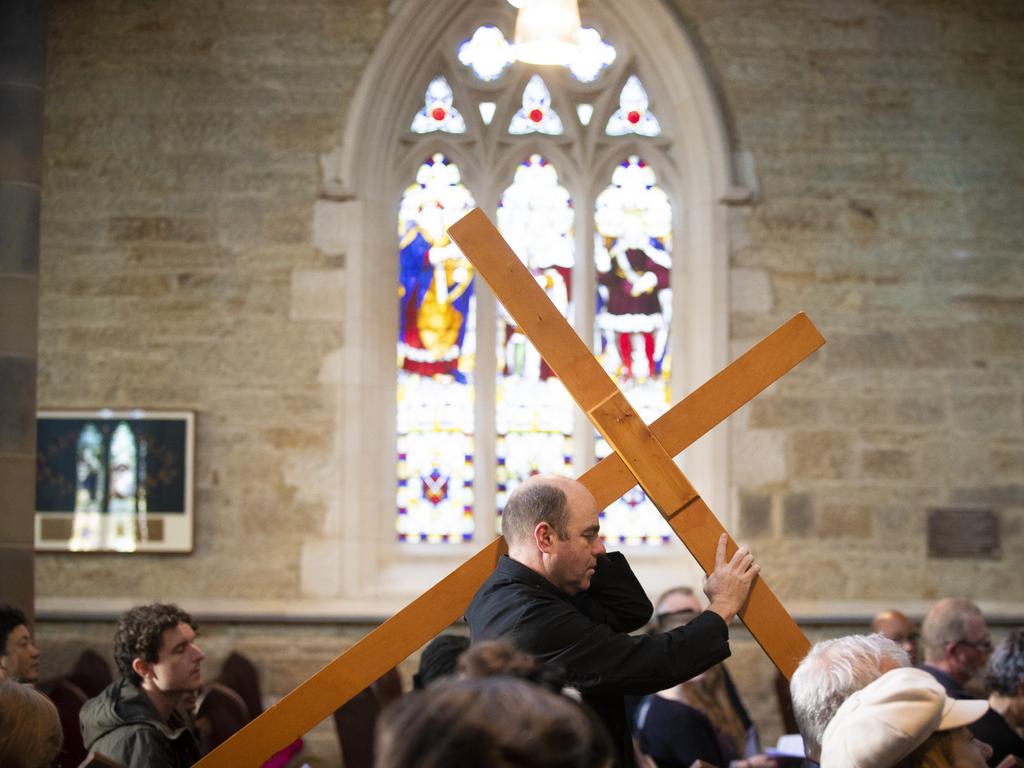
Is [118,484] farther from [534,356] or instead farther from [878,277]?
[878,277]

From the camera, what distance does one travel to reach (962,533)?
687 centimetres

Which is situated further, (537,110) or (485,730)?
(537,110)

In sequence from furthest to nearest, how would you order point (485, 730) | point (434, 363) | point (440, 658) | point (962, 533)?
point (434, 363), point (962, 533), point (440, 658), point (485, 730)

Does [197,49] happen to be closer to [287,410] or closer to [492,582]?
[287,410]

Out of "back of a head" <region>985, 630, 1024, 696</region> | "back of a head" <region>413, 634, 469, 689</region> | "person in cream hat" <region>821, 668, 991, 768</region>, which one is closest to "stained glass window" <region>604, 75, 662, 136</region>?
"back of a head" <region>985, 630, 1024, 696</region>

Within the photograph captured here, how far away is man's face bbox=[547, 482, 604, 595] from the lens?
261cm

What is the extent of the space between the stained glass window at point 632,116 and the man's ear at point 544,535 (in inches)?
192

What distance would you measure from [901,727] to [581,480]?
0.91 m

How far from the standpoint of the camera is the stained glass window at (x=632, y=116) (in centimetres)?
724

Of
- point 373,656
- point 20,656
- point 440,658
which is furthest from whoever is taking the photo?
point 20,656

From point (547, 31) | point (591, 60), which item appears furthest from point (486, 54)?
point (547, 31)

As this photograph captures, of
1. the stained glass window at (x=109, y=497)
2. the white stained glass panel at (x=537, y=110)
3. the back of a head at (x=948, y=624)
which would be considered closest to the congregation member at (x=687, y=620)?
the back of a head at (x=948, y=624)

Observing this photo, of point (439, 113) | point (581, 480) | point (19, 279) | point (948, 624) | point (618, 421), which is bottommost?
point (948, 624)

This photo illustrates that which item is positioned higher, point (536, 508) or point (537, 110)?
point (537, 110)
